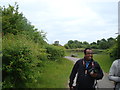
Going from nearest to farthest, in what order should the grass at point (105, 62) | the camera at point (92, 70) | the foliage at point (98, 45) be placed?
the camera at point (92, 70), the grass at point (105, 62), the foliage at point (98, 45)

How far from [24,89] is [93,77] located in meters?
4.69

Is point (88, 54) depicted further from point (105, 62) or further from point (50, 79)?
point (105, 62)

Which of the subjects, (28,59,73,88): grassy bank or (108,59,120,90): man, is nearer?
(108,59,120,90): man

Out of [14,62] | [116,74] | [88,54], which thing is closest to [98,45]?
[14,62]

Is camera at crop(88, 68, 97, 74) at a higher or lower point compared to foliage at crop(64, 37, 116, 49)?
lower

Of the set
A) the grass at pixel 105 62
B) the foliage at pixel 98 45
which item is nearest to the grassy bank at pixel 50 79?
the grass at pixel 105 62

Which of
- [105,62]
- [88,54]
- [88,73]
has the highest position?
[88,54]

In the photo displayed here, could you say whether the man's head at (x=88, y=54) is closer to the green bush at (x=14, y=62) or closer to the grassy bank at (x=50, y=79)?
the green bush at (x=14, y=62)

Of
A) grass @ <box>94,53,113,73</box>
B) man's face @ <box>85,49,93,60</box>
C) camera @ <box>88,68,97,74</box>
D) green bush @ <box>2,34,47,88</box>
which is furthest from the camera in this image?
grass @ <box>94,53,113,73</box>

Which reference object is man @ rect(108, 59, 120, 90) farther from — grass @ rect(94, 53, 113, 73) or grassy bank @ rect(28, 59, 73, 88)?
grass @ rect(94, 53, 113, 73)


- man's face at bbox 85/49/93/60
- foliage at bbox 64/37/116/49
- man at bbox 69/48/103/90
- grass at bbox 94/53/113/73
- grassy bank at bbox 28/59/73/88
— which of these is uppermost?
foliage at bbox 64/37/116/49

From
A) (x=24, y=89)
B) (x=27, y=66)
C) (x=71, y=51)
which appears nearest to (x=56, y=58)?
(x=24, y=89)

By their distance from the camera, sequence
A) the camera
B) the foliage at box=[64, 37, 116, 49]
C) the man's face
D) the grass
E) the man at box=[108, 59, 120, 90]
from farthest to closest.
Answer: the foliage at box=[64, 37, 116, 49]
the grass
the man's face
the camera
the man at box=[108, 59, 120, 90]

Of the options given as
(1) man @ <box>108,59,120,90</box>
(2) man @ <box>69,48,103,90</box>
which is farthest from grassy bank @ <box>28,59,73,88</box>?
(1) man @ <box>108,59,120,90</box>
